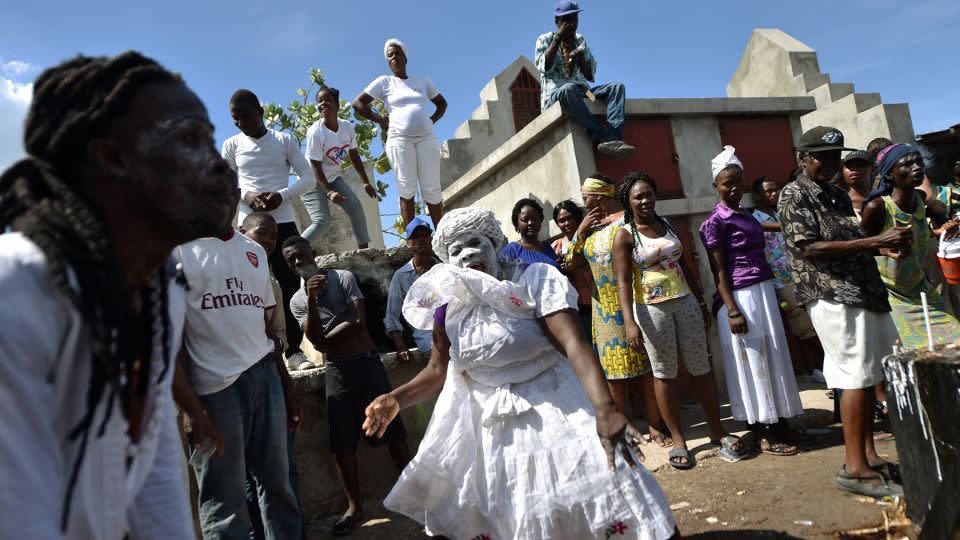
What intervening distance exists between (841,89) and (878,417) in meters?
7.34

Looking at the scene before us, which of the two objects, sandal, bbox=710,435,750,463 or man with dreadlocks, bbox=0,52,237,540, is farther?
sandal, bbox=710,435,750,463

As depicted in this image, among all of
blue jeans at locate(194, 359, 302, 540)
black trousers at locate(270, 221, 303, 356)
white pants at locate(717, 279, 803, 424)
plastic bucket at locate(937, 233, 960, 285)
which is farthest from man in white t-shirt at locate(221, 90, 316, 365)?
plastic bucket at locate(937, 233, 960, 285)

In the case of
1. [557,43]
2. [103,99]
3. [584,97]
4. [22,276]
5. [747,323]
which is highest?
[557,43]

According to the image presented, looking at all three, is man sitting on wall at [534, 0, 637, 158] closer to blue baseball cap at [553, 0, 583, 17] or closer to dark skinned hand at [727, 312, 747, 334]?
blue baseball cap at [553, 0, 583, 17]

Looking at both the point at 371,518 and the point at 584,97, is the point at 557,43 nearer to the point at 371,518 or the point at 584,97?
the point at 584,97

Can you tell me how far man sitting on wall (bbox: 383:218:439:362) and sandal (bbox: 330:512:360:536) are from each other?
133cm

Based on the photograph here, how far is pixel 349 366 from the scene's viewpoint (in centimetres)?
488

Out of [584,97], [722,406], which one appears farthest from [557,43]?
[722,406]

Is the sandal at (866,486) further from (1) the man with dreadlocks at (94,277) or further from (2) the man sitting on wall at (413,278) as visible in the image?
(1) the man with dreadlocks at (94,277)

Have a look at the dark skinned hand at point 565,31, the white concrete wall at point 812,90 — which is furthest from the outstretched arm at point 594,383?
the white concrete wall at point 812,90

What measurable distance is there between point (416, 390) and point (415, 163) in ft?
15.5

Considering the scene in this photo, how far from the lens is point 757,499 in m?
3.97

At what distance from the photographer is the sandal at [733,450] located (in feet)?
15.4

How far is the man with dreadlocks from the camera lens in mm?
1004
